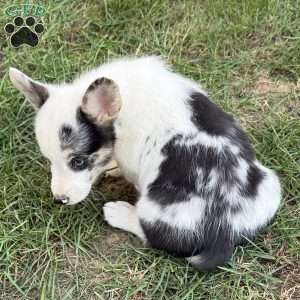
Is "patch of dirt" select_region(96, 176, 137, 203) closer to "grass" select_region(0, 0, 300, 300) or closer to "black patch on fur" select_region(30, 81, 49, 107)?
"grass" select_region(0, 0, 300, 300)

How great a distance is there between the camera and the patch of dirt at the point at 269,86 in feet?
16.6

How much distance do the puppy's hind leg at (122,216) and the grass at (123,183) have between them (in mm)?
78

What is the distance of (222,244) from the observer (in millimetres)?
3729

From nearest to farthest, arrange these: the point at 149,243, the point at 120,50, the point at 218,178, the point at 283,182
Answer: the point at 218,178 → the point at 149,243 → the point at 283,182 → the point at 120,50

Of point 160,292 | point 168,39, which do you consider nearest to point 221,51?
point 168,39

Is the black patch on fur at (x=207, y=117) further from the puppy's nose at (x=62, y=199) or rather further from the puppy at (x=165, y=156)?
the puppy's nose at (x=62, y=199)

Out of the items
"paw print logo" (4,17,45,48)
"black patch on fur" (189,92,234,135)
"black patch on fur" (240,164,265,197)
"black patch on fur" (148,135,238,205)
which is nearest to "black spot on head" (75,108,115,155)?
"black patch on fur" (148,135,238,205)

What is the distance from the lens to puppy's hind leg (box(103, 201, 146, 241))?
4.01 meters

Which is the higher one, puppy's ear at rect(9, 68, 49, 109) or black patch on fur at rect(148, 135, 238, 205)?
puppy's ear at rect(9, 68, 49, 109)

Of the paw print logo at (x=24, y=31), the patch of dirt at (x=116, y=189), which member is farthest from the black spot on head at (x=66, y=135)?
the paw print logo at (x=24, y=31)

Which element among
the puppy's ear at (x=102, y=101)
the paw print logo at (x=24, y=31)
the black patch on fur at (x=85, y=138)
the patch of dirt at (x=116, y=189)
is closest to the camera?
the puppy's ear at (x=102, y=101)

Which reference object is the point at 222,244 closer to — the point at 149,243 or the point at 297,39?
the point at 149,243

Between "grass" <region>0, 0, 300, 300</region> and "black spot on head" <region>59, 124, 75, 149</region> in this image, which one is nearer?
"black spot on head" <region>59, 124, 75, 149</region>

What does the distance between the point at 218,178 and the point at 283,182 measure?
2.93 ft
